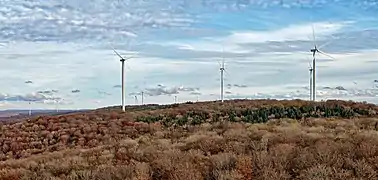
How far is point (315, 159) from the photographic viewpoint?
18.8 m

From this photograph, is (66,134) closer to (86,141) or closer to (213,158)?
(86,141)

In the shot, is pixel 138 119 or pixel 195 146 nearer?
pixel 195 146

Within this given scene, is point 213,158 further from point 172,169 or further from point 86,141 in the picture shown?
point 86,141

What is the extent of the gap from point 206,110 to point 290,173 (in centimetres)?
5040

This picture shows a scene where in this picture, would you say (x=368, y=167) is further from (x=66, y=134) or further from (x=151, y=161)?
(x=66, y=134)

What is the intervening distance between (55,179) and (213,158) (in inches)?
219

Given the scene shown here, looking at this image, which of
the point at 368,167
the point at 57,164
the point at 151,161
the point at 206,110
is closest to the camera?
the point at 368,167

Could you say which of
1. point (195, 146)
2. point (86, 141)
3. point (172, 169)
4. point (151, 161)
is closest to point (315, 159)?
point (172, 169)

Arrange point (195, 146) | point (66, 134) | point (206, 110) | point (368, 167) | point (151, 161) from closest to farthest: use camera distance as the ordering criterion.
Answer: point (368, 167), point (151, 161), point (195, 146), point (66, 134), point (206, 110)

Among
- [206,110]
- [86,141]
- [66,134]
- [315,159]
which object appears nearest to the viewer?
[315,159]

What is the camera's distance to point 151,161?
21.6 meters

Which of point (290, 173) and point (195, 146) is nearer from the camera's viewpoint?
point (290, 173)

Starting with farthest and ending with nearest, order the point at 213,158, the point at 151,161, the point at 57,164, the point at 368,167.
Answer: the point at 57,164
the point at 151,161
the point at 213,158
the point at 368,167

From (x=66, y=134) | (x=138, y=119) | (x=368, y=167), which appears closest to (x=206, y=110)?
(x=138, y=119)
